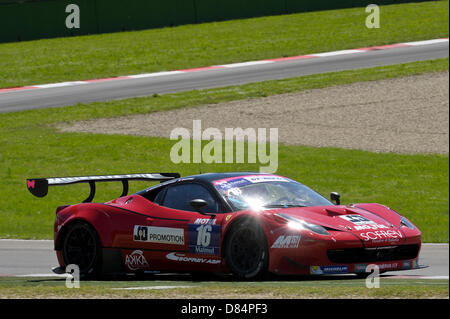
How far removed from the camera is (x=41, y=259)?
13344 mm

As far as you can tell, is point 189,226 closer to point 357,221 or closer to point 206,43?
point 357,221

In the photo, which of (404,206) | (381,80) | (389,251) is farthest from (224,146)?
(389,251)

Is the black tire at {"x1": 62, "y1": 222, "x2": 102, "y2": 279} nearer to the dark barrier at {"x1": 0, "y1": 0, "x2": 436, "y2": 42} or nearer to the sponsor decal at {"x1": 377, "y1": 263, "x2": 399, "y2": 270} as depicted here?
the sponsor decal at {"x1": 377, "y1": 263, "x2": 399, "y2": 270}

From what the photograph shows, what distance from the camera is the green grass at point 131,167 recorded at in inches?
738

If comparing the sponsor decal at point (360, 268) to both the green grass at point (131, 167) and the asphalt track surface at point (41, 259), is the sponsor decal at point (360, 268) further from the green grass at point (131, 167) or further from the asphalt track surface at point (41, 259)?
the green grass at point (131, 167)

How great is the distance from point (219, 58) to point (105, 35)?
508 centimetres

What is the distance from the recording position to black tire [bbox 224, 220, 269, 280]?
9.48 meters

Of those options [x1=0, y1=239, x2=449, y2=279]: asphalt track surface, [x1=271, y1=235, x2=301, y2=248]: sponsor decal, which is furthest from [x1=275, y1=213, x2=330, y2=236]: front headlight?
[x1=0, y1=239, x2=449, y2=279]: asphalt track surface

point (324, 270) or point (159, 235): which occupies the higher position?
point (159, 235)

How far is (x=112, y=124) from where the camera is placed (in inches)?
1048

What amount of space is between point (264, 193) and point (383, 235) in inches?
58.6

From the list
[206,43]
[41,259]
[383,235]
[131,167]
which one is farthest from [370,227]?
[206,43]
